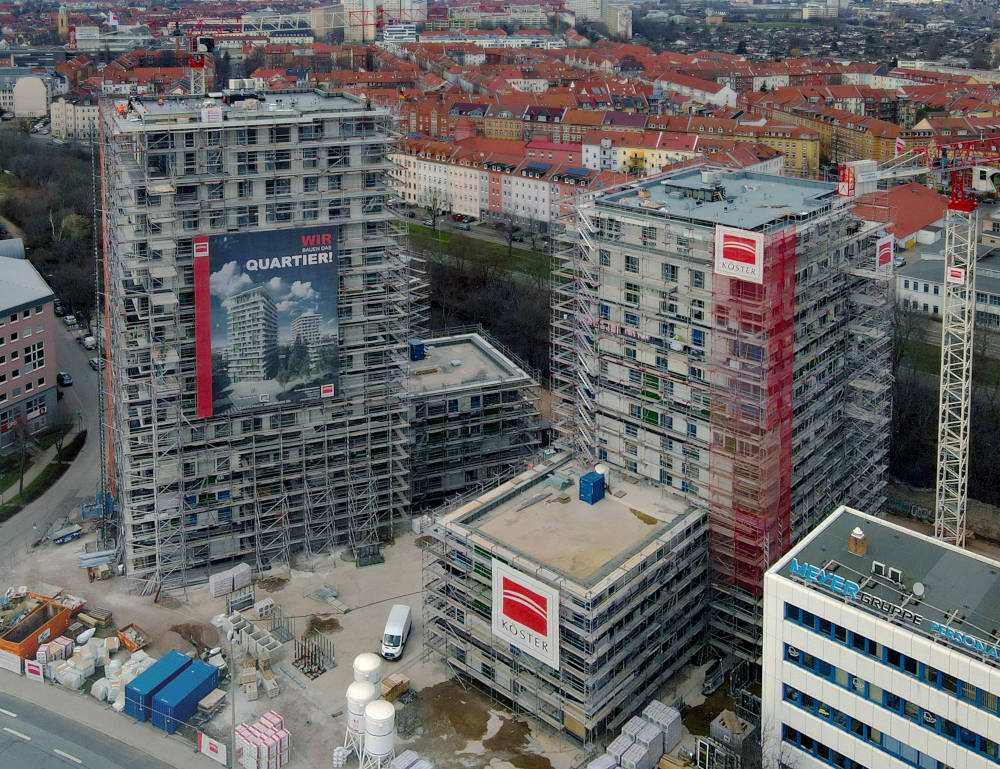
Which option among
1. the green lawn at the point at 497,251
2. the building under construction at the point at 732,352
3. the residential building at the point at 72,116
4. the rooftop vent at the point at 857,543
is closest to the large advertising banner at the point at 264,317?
the building under construction at the point at 732,352

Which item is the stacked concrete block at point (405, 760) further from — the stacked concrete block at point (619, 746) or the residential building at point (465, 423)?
the residential building at point (465, 423)

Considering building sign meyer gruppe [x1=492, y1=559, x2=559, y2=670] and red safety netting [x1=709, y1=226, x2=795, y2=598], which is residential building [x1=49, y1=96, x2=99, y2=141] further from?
red safety netting [x1=709, y1=226, x2=795, y2=598]

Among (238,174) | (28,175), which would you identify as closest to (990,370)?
(238,174)

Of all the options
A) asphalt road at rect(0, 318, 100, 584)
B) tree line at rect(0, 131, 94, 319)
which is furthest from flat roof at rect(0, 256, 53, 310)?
tree line at rect(0, 131, 94, 319)

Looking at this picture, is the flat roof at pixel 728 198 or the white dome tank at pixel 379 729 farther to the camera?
the flat roof at pixel 728 198

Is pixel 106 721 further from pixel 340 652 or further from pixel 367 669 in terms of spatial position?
pixel 367 669

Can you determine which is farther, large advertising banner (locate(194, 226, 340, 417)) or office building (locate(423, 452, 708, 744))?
large advertising banner (locate(194, 226, 340, 417))

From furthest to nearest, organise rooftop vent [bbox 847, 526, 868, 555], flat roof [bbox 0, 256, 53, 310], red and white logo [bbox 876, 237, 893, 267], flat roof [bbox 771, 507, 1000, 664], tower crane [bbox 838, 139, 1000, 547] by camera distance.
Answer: flat roof [bbox 0, 256, 53, 310] → red and white logo [bbox 876, 237, 893, 267] → tower crane [bbox 838, 139, 1000, 547] → rooftop vent [bbox 847, 526, 868, 555] → flat roof [bbox 771, 507, 1000, 664]
